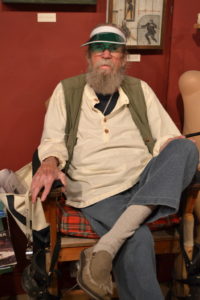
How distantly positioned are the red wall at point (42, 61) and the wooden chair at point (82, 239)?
0.73 metres

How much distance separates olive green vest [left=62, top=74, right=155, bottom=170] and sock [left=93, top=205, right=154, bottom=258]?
1.54ft

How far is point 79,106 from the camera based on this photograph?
182 cm

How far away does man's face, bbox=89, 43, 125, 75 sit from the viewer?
5.86 feet

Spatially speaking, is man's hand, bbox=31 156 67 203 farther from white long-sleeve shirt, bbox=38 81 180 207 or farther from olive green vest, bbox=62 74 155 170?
olive green vest, bbox=62 74 155 170

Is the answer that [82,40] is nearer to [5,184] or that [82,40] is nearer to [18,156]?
[18,156]

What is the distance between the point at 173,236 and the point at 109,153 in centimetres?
47

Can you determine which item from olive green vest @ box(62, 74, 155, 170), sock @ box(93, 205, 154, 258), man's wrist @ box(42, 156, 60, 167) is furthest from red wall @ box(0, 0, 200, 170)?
sock @ box(93, 205, 154, 258)

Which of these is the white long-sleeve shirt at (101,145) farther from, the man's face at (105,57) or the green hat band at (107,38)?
the green hat band at (107,38)

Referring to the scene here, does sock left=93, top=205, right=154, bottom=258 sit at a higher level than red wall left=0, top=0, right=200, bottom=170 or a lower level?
lower

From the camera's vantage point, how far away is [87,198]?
5.33ft

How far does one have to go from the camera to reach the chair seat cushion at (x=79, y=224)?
1550 mm

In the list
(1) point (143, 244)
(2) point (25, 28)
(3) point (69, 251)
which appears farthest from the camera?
(2) point (25, 28)

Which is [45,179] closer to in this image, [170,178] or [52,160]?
[52,160]

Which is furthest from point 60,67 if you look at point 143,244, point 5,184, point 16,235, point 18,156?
point 143,244
